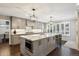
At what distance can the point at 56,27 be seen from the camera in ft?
5.84

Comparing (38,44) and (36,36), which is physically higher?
(36,36)

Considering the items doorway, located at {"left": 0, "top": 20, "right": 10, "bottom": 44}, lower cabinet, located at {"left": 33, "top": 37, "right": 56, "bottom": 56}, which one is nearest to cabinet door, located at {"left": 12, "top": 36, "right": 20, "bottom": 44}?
doorway, located at {"left": 0, "top": 20, "right": 10, "bottom": 44}

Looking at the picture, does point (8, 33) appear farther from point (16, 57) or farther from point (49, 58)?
point (49, 58)

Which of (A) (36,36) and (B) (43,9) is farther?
(A) (36,36)

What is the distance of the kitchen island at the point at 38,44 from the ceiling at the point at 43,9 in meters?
0.43

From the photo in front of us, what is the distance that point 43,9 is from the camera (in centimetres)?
166

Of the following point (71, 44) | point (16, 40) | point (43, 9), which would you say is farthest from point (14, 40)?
point (71, 44)

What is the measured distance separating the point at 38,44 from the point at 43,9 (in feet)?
2.28

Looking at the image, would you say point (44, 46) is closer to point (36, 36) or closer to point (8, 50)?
point (36, 36)

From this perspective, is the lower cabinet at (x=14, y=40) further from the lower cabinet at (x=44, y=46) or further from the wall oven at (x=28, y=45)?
the lower cabinet at (x=44, y=46)

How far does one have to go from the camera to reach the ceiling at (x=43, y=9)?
1.61m

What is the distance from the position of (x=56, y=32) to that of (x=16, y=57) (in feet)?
3.11

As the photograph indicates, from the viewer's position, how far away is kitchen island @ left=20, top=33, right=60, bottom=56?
5.43 ft

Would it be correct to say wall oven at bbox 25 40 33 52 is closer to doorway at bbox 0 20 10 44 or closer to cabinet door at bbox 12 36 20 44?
cabinet door at bbox 12 36 20 44
